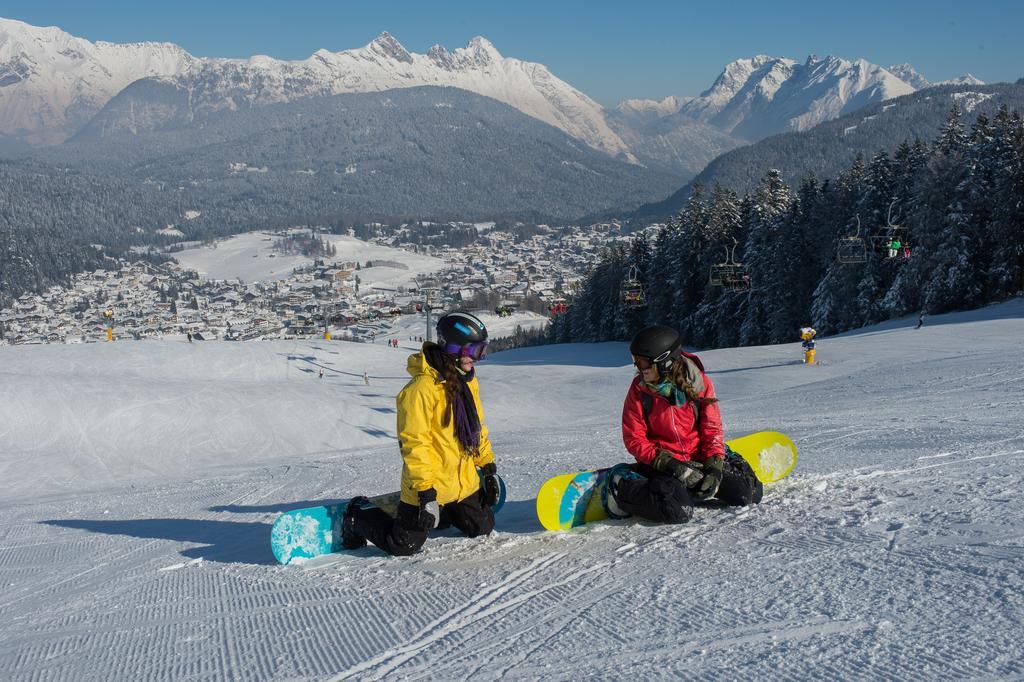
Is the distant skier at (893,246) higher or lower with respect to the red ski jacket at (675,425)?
higher

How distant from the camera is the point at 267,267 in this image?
194 m

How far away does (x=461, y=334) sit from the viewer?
5.26m

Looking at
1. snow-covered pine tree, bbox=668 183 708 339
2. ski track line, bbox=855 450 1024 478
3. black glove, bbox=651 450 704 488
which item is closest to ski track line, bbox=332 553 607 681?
black glove, bbox=651 450 704 488

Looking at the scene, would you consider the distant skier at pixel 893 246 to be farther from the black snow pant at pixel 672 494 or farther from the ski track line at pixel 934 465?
the black snow pant at pixel 672 494

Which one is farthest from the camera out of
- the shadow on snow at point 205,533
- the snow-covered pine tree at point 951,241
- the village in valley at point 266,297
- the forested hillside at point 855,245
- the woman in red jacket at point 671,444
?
the village in valley at point 266,297

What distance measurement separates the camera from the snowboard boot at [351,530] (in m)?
5.73

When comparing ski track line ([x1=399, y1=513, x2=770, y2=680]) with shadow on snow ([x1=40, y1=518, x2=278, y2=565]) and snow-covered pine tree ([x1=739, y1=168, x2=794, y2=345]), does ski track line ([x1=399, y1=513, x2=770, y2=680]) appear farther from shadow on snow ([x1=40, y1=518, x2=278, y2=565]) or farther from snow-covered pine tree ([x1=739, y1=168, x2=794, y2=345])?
snow-covered pine tree ([x1=739, y1=168, x2=794, y2=345])

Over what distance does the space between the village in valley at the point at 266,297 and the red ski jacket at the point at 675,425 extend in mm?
73772

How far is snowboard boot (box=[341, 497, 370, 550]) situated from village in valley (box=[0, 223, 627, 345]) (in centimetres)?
7311

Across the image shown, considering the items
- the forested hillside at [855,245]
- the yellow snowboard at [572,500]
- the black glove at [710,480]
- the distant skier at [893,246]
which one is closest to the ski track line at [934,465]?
the yellow snowboard at [572,500]

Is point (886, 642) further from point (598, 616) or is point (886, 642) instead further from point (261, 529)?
point (261, 529)

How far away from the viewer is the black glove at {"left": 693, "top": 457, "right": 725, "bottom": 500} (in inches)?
219

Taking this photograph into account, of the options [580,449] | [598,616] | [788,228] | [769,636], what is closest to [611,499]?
[598,616]

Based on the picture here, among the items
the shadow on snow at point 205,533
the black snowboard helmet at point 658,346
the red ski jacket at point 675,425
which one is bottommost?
the shadow on snow at point 205,533
